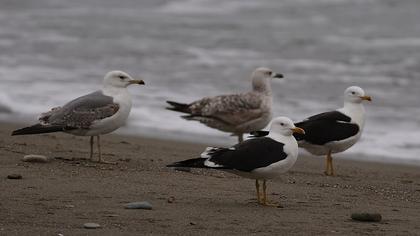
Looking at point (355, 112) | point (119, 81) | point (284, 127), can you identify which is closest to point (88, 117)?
point (119, 81)

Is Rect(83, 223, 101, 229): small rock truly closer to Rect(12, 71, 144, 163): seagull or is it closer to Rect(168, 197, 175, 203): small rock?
Rect(168, 197, 175, 203): small rock

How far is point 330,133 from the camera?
9273 millimetres

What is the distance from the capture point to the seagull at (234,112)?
10.5 metres

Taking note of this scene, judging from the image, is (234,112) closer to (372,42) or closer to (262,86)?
(262,86)

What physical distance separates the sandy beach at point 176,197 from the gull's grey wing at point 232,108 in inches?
30.4

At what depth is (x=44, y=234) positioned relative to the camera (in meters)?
5.91

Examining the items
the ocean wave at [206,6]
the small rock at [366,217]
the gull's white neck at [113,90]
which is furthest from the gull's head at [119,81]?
the ocean wave at [206,6]

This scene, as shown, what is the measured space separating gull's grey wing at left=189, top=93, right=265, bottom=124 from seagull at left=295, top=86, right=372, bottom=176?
111 centimetres

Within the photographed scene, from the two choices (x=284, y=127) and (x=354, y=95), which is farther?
(x=354, y=95)

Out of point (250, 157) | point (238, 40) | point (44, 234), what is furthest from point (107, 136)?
point (238, 40)

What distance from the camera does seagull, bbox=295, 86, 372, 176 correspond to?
925 centimetres

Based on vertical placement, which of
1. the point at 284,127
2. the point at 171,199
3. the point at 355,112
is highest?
the point at 355,112

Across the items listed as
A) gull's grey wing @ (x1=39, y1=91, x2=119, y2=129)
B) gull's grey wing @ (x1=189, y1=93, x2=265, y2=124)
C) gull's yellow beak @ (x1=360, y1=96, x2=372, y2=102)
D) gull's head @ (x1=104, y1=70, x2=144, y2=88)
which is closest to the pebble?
gull's grey wing @ (x1=39, y1=91, x2=119, y2=129)

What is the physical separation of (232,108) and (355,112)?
1.49 m
